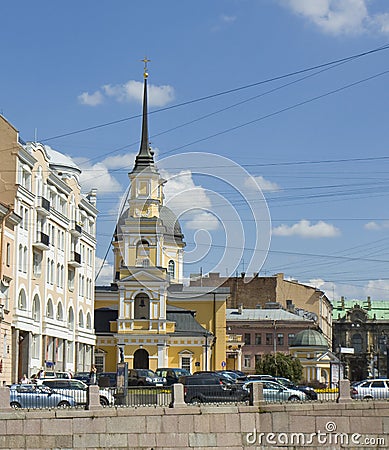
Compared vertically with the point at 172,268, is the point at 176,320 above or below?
below

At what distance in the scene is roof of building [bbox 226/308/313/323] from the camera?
123125mm

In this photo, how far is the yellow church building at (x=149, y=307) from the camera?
96.7m

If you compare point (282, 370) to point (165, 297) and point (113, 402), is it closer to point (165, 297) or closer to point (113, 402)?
point (165, 297)

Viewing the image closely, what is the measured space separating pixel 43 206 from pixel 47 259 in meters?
4.77

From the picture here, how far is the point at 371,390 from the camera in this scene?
4331cm

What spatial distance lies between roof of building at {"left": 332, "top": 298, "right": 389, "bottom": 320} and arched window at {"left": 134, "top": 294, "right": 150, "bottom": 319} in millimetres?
94374

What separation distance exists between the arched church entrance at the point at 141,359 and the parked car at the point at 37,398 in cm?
5746

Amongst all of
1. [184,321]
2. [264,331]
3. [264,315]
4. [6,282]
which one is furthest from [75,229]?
[264,315]

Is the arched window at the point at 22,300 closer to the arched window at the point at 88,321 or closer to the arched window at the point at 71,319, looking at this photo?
the arched window at the point at 71,319

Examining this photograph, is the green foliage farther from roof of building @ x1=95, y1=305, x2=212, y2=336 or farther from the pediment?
the pediment

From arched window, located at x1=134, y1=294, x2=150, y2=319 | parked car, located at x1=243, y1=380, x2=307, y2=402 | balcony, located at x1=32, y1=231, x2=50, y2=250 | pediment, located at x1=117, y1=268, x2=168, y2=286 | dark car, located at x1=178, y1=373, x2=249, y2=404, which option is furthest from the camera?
arched window, located at x1=134, y1=294, x2=150, y2=319

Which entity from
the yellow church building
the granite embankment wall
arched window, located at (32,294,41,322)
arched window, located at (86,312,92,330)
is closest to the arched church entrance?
the yellow church building

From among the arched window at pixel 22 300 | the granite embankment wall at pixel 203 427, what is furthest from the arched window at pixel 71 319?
the granite embankment wall at pixel 203 427

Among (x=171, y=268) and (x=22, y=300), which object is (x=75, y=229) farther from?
(x=171, y=268)
